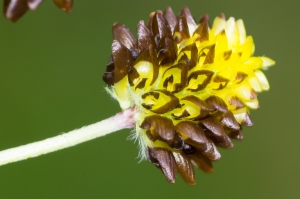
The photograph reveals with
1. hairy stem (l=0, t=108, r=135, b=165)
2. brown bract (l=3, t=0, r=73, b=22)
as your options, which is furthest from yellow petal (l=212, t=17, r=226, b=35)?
brown bract (l=3, t=0, r=73, b=22)

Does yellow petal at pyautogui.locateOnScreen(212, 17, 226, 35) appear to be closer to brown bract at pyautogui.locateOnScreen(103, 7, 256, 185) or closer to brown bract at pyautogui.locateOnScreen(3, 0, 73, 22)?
brown bract at pyautogui.locateOnScreen(103, 7, 256, 185)

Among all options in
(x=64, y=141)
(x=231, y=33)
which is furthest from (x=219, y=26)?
(x=64, y=141)

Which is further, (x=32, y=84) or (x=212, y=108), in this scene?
(x=32, y=84)

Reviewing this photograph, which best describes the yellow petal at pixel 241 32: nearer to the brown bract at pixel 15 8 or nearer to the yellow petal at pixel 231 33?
the yellow petal at pixel 231 33

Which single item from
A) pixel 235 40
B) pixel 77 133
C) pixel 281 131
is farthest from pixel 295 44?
pixel 77 133

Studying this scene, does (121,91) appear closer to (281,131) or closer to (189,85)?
(189,85)

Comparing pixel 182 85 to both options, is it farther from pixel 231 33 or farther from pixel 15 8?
pixel 15 8
